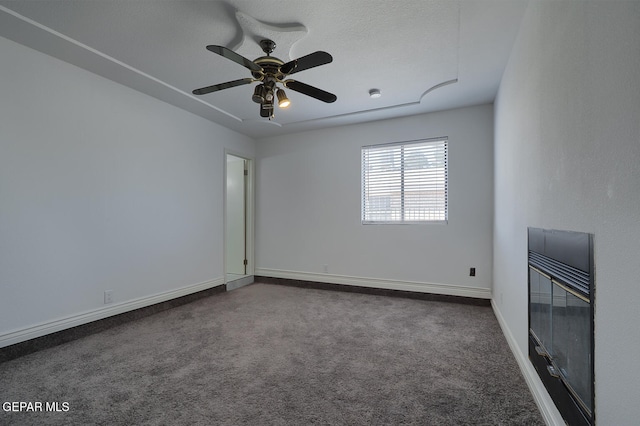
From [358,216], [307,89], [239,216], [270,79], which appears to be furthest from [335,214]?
[270,79]

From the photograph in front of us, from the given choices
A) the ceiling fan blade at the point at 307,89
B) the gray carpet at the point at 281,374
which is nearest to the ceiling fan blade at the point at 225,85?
the ceiling fan blade at the point at 307,89

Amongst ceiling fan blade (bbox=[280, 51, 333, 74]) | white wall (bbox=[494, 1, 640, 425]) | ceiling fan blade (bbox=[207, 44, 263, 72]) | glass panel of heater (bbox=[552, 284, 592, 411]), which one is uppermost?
ceiling fan blade (bbox=[207, 44, 263, 72])

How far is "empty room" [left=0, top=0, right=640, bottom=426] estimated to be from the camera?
1228mm

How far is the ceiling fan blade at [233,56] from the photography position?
1876 mm

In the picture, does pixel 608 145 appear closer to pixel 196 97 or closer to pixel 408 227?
pixel 408 227

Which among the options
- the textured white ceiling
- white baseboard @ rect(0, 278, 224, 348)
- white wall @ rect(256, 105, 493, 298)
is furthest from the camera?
white wall @ rect(256, 105, 493, 298)

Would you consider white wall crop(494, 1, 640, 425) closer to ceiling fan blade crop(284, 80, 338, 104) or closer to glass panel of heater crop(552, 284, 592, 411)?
glass panel of heater crop(552, 284, 592, 411)

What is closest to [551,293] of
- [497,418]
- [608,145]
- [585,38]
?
[497,418]

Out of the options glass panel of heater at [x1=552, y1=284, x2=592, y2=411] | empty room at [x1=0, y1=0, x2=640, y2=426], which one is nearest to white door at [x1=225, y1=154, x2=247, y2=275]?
empty room at [x1=0, y1=0, x2=640, y2=426]

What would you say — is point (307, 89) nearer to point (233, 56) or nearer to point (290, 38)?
point (290, 38)

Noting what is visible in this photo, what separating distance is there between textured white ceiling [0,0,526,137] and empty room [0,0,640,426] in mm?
22

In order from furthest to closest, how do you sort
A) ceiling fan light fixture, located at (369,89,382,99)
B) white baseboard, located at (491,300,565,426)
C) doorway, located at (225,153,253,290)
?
doorway, located at (225,153,253,290) → ceiling fan light fixture, located at (369,89,382,99) → white baseboard, located at (491,300,565,426)

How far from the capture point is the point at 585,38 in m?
1.13

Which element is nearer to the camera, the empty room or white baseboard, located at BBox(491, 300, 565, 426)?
the empty room
